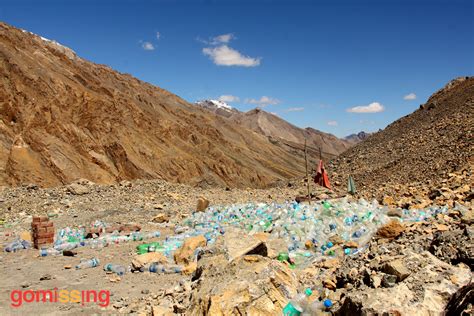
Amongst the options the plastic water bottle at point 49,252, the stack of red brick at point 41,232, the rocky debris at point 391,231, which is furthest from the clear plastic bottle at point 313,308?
the stack of red brick at point 41,232

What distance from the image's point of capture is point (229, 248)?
17.1 feet

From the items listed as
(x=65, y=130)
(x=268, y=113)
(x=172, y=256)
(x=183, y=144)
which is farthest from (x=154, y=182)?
(x=268, y=113)

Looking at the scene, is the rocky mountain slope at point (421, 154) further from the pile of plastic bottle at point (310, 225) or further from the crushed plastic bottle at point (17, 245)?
the crushed plastic bottle at point (17, 245)

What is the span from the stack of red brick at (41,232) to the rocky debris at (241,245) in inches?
179

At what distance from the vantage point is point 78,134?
82.1ft

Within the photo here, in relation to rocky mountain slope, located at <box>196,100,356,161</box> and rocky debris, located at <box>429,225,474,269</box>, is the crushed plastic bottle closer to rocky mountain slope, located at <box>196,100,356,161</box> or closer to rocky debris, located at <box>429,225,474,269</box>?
rocky debris, located at <box>429,225,474,269</box>

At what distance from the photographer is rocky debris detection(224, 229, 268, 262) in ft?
16.9

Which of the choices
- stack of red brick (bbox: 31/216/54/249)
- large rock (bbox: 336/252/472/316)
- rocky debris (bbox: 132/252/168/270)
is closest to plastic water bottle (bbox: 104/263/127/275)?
rocky debris (bbox: 132/252/168/270)

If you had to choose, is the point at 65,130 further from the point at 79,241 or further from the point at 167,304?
the point at 167,304

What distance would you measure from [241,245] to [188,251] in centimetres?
173

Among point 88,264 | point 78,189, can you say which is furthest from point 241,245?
point 78,189

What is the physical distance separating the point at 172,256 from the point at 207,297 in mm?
3316

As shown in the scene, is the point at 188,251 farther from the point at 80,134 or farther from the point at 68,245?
the point at 80,134

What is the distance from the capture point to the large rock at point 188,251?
6609 millimetres
